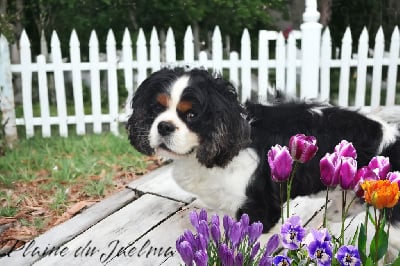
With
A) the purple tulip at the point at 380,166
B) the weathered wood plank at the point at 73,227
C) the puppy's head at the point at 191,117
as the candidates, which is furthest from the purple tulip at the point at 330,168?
the weathered wood plank at the point at 73,227

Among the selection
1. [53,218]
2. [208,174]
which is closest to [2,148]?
[53,218]

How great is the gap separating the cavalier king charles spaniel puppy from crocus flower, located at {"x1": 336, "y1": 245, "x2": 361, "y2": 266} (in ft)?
4.25

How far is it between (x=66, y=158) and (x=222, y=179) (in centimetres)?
263

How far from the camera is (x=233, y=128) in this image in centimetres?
270

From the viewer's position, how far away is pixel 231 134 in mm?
2699

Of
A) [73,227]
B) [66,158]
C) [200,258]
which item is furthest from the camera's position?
[66,158]

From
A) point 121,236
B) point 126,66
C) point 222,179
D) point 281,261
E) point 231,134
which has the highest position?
point 126,66

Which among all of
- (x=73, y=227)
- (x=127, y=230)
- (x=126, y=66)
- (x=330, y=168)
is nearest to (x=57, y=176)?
(x=73, y=227)

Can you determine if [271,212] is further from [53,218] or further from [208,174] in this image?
[53,218]

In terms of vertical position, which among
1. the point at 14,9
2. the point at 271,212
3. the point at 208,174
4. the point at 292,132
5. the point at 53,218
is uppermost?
the point at 14,9

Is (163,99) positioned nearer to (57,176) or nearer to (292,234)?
(292,234)

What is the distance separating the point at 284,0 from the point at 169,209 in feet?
22.5

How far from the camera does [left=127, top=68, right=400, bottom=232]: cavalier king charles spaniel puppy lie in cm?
263

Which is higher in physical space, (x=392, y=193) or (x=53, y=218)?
(x=392, y=193)
